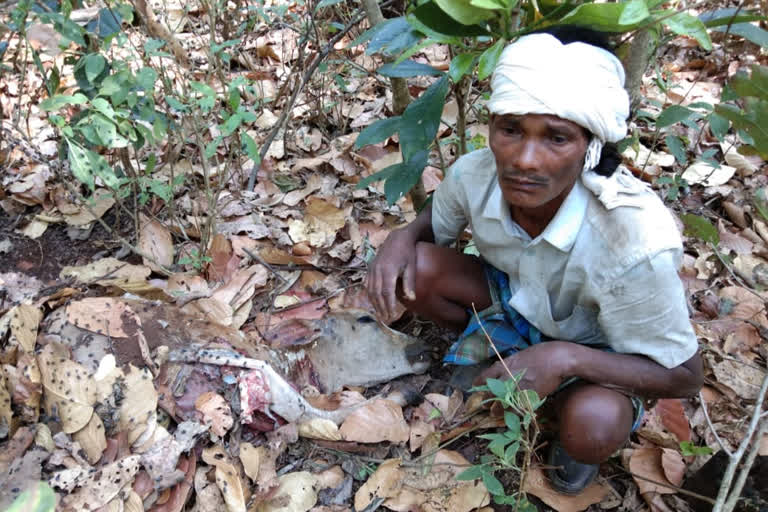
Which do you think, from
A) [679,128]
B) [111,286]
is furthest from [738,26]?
[111,286]

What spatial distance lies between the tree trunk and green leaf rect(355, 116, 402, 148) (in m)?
0.76

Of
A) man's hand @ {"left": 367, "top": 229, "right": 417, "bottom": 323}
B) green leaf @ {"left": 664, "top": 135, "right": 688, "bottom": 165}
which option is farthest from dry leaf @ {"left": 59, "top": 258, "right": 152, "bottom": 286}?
green leaf @ {"left": 664, "top": 135, "right": 688, "bottom": 165}

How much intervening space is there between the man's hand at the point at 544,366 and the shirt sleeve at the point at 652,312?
130 millimetres

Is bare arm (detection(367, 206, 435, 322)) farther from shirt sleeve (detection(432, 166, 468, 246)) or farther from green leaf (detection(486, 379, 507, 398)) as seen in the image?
green leaf (detection(486, 379, 507, 398))

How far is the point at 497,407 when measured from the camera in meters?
1.72

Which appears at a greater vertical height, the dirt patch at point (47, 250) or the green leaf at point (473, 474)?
the green leaf at point (473, 474)

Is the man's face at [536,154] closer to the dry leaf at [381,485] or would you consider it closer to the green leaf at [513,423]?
the green leaf at [513,423]

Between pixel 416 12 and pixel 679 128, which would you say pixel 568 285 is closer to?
pixel 416 12

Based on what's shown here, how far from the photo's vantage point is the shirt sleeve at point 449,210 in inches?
71.7

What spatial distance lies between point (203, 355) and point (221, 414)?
195mm

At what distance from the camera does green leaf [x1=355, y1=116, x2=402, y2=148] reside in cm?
190

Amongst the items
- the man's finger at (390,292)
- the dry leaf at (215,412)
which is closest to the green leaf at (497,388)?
the man's finger at (390,292)

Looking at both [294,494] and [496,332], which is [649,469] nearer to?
[496,332]

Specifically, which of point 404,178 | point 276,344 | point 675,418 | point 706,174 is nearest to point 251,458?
point 276,344
